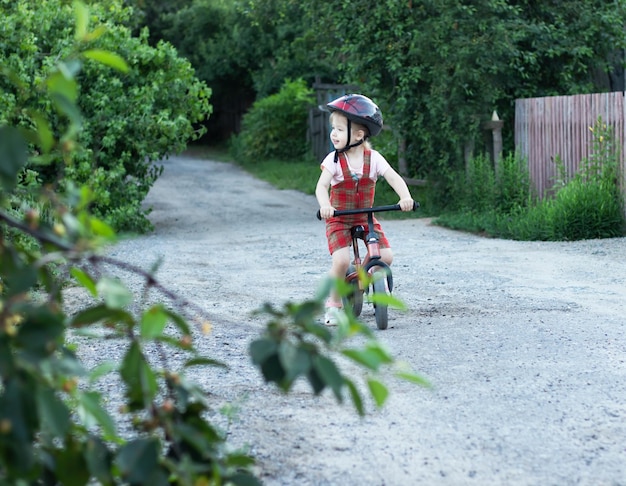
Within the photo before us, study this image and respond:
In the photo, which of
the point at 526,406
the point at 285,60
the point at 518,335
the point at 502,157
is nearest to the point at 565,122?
the point at 502,157

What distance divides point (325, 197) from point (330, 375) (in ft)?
14.8

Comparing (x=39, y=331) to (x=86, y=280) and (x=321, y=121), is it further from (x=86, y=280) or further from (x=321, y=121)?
(x=321, y=121)

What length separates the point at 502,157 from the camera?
14.6m

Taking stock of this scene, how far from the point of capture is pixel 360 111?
6.71m

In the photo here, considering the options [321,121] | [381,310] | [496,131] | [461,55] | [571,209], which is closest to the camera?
[381,310]

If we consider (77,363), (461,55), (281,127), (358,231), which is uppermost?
(461,55)

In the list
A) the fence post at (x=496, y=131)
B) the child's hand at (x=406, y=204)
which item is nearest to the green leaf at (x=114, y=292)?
the child's hand at (x=406, y=204)

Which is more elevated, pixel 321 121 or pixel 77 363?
pixel 321 121

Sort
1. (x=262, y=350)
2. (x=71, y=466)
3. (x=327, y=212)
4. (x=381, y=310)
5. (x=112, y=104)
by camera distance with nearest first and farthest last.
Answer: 1. (x=262, y=350)
2. (x=71, y=466)
3. (x=327, y=212)
4. (x=381, y=310)
5. (x=112, y=104)

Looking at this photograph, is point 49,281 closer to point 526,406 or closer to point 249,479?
point 249,479

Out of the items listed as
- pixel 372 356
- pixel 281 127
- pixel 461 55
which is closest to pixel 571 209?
pixel 461 55

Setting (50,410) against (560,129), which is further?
(560,129)

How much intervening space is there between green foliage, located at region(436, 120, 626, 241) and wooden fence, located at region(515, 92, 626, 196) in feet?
0.59

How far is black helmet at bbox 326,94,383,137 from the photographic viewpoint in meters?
6.69
